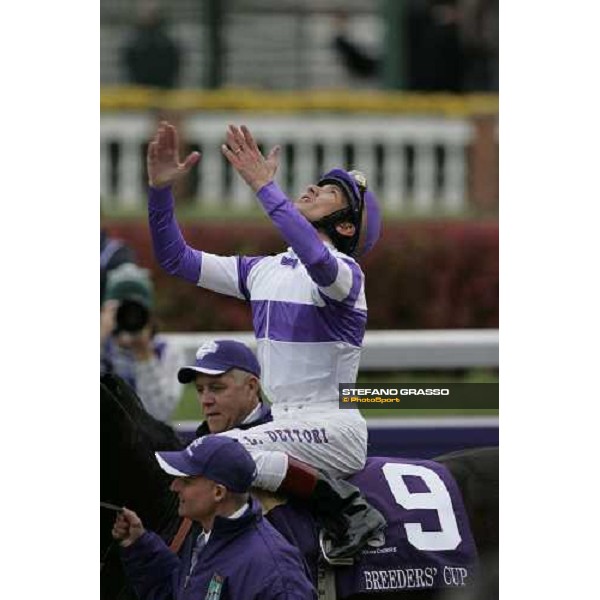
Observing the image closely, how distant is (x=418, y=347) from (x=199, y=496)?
197 cm

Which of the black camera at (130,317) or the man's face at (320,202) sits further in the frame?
the black camera at (130,317)

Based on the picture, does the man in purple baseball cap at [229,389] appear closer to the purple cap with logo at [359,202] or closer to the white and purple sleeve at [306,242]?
the white and purple sleeve at [306,242]

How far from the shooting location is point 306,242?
17.8 feet

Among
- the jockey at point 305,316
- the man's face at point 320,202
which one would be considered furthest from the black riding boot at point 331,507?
the man's face at point 320,202

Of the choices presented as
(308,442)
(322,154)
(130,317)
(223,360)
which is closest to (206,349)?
(223,360)

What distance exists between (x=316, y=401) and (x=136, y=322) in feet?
4.28

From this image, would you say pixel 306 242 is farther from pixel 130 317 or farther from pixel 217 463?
pixel 130 317

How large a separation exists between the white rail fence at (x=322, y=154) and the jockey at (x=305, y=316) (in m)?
0.61

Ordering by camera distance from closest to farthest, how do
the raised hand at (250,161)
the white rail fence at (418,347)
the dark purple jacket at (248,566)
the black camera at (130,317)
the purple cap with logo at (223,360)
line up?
the dark purple jacket at (248,566), the raised hand at (250,161), the purple cap with logo at (223,360), the white rail fence at (418,347), the black camera at (130,317)

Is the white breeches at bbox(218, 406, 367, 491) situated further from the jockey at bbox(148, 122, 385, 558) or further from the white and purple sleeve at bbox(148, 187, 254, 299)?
the white and purple sleeve at bbox(148, 187, 254, 299)

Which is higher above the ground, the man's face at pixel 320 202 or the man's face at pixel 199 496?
the man's face at pixel 320 202

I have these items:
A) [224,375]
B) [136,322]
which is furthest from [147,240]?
[224,375]

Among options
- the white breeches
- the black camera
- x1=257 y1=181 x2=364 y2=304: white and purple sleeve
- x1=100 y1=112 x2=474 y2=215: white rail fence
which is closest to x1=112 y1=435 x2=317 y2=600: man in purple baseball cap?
the white breeches

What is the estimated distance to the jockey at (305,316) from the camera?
5574mm
